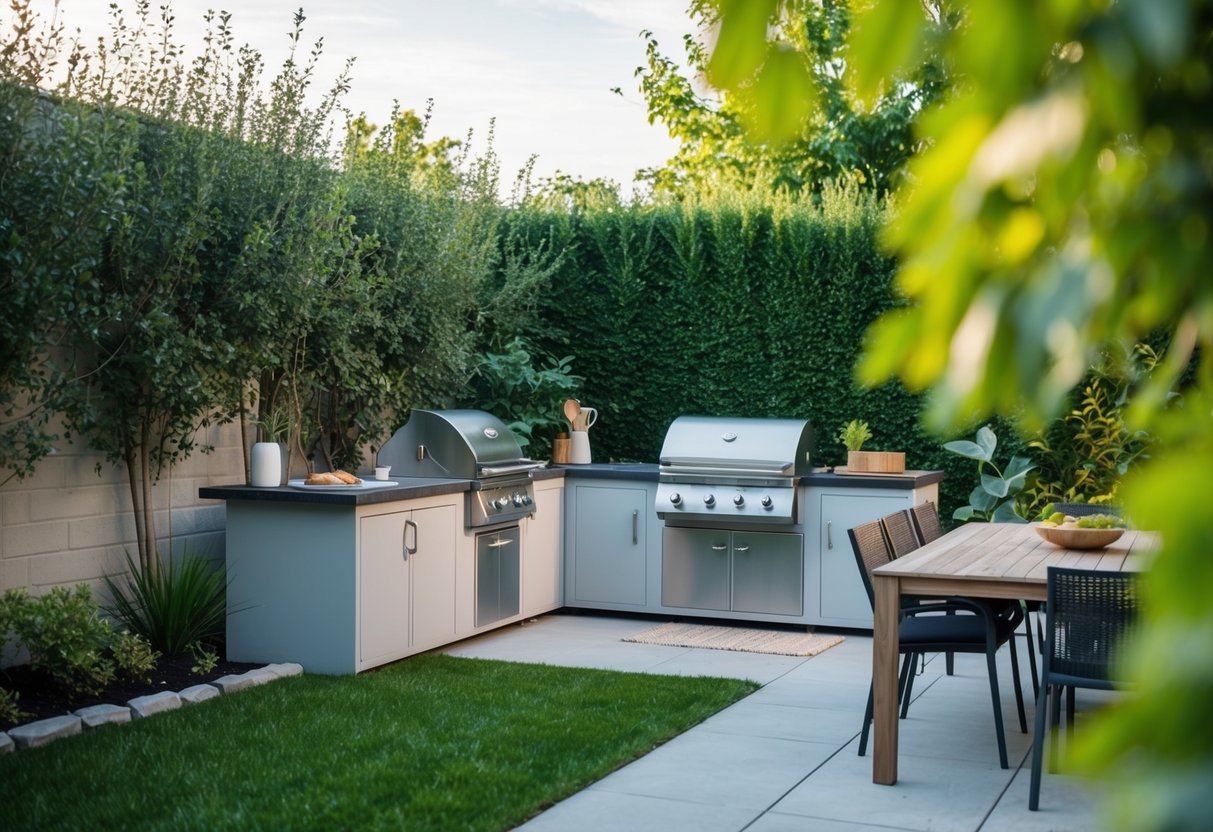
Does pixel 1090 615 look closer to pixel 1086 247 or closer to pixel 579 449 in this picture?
pixel 1086 247

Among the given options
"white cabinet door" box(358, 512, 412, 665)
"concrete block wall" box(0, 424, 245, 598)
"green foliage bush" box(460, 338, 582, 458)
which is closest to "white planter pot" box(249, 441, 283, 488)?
"concrete block wall" box(0, 424, 245, 598)

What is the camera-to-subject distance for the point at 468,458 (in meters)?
6.89

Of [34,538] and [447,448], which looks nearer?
[34,538]

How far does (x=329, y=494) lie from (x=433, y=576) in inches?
33.0

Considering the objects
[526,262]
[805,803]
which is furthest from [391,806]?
[526,262]

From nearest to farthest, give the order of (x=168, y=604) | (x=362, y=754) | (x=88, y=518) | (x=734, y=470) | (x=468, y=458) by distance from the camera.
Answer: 1. (x=362, y=754)
2. (x=88, y=518)
3. (x=168, y=604)
4. (x=468, y=458)
5. (x=734, y=470)

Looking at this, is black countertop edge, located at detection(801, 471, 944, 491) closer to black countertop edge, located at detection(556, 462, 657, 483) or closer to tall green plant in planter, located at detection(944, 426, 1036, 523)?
tall green plant in planter, located at detection(944, 426, 1036, 523)

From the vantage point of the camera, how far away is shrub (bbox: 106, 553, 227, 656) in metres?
6.01

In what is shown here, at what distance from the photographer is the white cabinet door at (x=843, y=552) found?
7.28 meters

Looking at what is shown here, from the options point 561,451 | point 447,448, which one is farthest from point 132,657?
point 561,451

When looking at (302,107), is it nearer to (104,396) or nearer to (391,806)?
(104,396)

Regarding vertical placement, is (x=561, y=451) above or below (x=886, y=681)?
above

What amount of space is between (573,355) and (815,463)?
5.93 ft

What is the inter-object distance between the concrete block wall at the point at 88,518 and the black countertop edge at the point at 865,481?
128 inches
